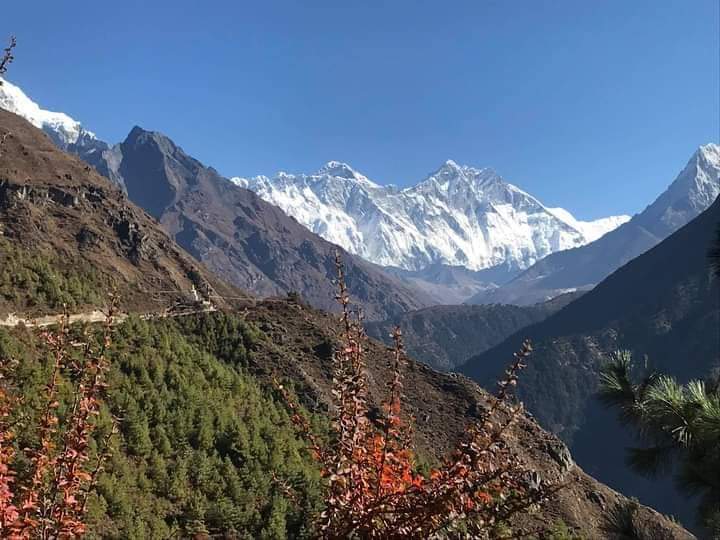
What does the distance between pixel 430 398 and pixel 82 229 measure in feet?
217

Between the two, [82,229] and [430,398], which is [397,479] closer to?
[430,398]

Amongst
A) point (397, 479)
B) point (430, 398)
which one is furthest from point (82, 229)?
point (397, 479)

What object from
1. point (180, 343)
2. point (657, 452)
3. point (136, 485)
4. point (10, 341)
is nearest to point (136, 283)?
point (180, 343)

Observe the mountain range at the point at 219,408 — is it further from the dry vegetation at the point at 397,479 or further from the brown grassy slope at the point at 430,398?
the dry vegetation at the point at 397,479

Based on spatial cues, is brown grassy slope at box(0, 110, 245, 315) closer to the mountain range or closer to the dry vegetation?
the mountain range

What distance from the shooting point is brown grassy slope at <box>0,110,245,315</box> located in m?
73.0

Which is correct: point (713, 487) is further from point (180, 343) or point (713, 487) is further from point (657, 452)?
point (180, 343)

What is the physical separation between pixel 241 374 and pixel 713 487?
31874 millimetres

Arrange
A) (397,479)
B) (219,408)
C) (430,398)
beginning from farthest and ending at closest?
(430,398), (219,408), (397,479)

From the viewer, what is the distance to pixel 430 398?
4725 cm

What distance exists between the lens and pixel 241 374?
125ft

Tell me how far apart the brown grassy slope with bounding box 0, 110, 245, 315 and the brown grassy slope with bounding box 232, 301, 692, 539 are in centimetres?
2179

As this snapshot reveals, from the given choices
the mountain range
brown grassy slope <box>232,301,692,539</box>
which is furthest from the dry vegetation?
brown grassy slope <box>232,301,692,539</box>

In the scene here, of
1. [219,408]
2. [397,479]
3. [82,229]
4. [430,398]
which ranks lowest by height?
[397,479]
